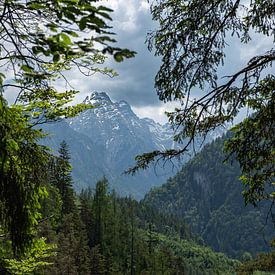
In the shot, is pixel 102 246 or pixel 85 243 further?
pixel 102 246

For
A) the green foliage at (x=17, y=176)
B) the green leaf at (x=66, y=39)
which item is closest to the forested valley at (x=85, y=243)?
the green foliage at (x=17, y=176)

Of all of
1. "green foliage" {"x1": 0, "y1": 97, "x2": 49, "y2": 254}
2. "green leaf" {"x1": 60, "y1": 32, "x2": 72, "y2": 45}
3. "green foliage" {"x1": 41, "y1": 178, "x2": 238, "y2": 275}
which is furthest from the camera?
"green foliage" {"x1": 41, "y1": 178, "x2": 238, "y2": 275}

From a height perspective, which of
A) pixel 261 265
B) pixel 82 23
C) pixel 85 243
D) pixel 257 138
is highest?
pixel 85 243

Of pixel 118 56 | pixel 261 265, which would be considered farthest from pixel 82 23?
pixel 261 265

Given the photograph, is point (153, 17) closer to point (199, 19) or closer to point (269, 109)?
point (199, 19)

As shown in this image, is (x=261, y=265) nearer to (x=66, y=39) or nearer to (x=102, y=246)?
(x=66, y=39)

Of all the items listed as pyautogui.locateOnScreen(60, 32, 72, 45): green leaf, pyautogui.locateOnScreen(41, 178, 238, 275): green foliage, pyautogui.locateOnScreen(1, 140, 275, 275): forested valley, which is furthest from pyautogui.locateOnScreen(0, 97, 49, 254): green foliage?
pyautogui.locateOnScreen(41, 178, 238, 275): green foliage

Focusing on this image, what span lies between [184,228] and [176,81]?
178 m

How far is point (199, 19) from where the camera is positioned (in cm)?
572

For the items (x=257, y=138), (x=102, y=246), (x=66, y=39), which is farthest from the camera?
(x=102, y=246)

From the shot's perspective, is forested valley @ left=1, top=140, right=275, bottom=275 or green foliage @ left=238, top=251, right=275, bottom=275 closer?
forested valley @ left=1, top=140, right=275, bottom=275

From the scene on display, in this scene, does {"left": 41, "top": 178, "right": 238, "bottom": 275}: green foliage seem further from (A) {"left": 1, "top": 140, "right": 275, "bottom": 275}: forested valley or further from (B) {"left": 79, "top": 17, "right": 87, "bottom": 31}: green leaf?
(B) {"left": 79, "top": 17, "right": 87, "bottom": 31}: green leaf

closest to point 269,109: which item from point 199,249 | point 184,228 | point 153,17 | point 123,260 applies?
point 153,17

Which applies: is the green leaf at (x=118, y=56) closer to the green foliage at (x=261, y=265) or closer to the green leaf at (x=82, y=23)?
the green leaf at (x=82, y=23)
